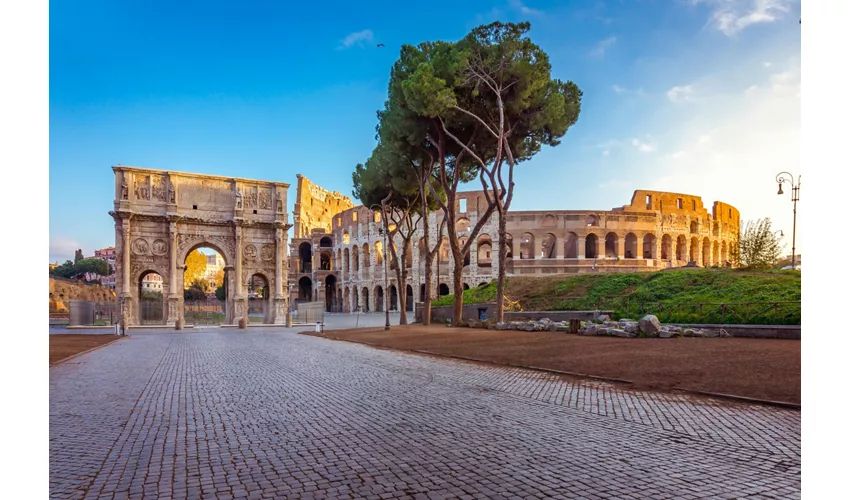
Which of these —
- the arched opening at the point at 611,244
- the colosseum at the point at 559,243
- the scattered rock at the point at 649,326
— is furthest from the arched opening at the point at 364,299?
the scattered rock at the point at 649,326

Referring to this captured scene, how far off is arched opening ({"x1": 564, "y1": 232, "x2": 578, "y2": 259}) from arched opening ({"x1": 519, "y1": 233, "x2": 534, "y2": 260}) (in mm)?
3060

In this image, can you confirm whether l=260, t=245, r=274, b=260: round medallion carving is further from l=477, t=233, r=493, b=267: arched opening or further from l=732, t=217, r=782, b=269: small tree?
l=732, t=217, r=782, b=269: small tree

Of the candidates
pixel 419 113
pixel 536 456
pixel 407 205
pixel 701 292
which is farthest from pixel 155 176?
pixel 536 456

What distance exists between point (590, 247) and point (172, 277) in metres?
34.3

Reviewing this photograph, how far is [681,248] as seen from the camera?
45719 mm

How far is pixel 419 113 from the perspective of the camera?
1834 centimetres

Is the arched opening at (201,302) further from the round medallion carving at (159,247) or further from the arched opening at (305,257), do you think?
the arched opening at (305,257)

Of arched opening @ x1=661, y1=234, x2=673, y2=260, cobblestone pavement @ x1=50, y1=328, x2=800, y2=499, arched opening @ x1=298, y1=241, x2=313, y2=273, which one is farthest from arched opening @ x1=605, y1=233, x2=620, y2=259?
cobblestone pavement @ x1=50, y1=328, x2=800, y2=499

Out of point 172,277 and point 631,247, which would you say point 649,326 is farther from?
point 631,247

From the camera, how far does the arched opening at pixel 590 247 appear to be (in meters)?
43.8

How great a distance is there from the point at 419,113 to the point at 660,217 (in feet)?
111

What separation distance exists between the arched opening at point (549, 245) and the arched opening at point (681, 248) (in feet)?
38.6

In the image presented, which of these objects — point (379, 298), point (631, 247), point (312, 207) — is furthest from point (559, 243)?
point (312, 207)
